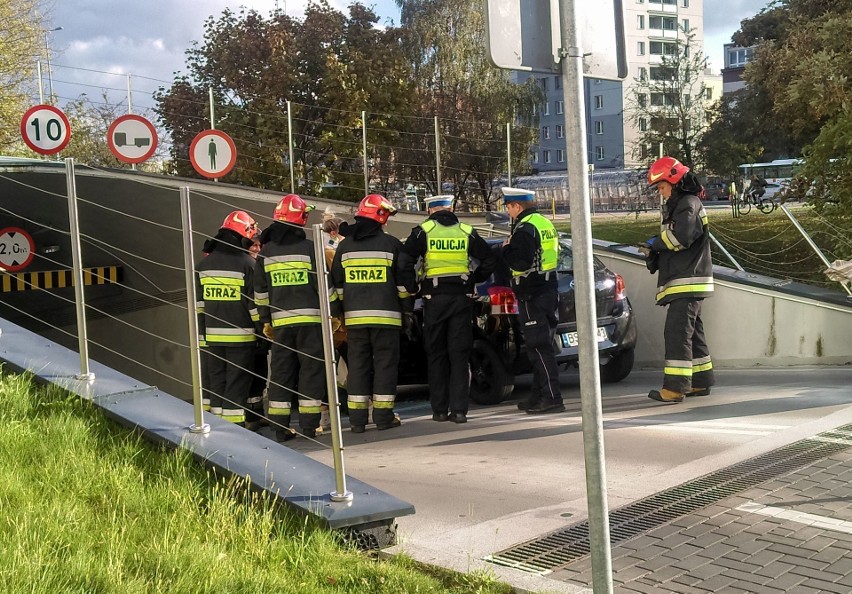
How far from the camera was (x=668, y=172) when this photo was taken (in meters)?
8.58

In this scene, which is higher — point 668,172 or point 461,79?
point 461,79

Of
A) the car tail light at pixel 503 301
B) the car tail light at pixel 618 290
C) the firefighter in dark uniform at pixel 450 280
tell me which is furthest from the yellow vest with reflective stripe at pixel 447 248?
the car tail light at pixel 618 290

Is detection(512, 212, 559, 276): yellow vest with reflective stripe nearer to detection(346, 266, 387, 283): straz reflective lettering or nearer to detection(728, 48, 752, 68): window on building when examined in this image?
detection(346, 266, 387, 283): straz reflective lettering

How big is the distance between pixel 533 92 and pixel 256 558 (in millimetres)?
38946

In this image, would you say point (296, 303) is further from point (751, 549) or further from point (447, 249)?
point (751, 549)

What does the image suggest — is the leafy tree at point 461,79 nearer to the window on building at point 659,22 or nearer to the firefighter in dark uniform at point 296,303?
the firefighter in dark uniform at point 296,303

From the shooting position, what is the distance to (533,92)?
41406 millimetres

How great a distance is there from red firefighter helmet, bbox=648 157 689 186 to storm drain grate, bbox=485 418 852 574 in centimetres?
269

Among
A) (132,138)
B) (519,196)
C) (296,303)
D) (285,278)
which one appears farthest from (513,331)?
(132,138)

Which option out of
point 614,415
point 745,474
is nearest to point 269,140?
point 614,415

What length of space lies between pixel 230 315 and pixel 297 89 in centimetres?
1788

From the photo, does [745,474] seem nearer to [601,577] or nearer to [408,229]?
[601,577]

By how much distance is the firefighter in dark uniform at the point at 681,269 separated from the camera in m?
8.49

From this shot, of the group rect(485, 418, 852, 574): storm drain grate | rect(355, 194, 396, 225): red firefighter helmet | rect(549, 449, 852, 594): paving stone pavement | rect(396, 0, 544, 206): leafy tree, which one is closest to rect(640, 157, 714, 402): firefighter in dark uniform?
rect(485, 418, 852, 574): storm drain grate
